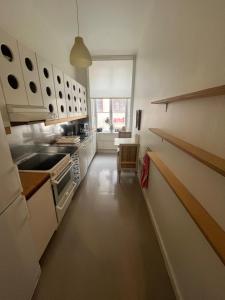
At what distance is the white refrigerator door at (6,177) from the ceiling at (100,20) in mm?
2380

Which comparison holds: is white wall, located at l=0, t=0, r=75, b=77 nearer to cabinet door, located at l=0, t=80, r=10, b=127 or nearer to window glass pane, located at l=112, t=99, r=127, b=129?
cabinet door, located at l=0, t=80, r=10, b=127

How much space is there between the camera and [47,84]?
192 centimetres

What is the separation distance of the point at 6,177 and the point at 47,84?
1535mm

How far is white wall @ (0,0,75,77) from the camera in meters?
1.61

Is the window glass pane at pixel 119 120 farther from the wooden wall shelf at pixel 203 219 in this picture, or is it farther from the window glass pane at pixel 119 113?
the wooden wall shelf at pixel 203 219

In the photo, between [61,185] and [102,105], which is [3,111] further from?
[102,105]

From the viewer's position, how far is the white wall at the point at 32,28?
1.61m

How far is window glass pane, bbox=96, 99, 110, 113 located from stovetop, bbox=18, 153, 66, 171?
299 cm

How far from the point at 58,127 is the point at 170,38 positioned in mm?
2512

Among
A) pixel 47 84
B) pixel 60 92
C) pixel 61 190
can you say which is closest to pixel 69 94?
pixel 60 92

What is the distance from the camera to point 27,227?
1111mm

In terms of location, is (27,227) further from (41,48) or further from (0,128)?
(41,48)

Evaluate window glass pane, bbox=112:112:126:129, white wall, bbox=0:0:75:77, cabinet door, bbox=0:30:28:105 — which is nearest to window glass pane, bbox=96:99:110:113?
window glass pane, bbox=112:112:126:129

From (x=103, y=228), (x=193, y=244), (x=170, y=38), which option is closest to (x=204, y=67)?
(x=170, y=38)
